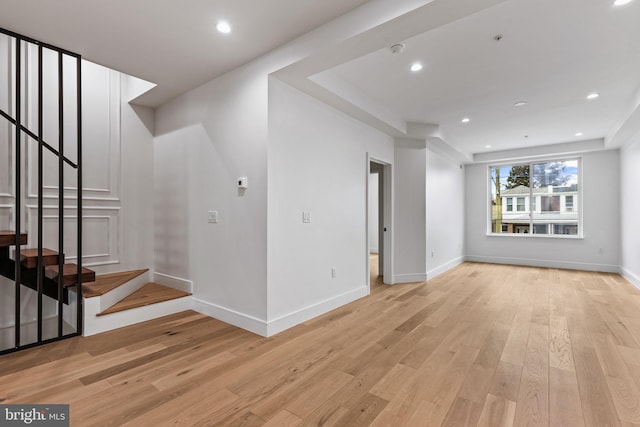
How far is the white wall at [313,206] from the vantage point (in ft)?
9.78

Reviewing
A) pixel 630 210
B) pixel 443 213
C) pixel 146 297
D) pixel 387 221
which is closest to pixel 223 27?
pixel 146 297

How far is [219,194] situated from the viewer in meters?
3.31

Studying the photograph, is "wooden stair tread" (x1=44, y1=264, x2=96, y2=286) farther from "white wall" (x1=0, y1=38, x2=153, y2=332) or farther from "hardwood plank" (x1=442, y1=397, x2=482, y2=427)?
"hardwood plank" (x1=442, y1=397, x2=482, y2=427)

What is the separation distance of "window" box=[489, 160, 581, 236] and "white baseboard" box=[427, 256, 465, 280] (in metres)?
1.24

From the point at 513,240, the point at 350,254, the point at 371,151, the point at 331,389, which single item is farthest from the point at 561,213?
the point at 331,389

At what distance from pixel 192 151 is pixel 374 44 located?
7.95 feet

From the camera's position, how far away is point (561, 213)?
22.1 ft

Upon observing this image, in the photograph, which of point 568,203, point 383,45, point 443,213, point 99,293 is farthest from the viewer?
point 568,203

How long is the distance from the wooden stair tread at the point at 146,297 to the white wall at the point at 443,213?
4140 mm

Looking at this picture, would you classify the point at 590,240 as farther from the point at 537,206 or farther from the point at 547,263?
the point at 537,206

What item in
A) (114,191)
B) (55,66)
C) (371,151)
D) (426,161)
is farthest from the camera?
(426,161)

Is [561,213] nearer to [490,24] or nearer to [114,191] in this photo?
[490,24]

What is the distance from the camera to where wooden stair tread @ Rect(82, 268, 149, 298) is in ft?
9.77

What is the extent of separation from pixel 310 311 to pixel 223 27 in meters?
2.83
